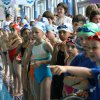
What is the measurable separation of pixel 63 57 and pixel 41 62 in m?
0.47

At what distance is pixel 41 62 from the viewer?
16.1 ft

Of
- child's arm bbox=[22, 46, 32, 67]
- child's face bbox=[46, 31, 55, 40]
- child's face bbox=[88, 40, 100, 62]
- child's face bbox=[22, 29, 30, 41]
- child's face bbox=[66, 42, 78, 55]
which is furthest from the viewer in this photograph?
child's face bbox=[22, 29, 30, 41]

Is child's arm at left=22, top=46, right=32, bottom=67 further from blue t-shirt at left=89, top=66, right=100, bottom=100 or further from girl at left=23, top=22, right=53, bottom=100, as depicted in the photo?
blue t-shirt at left=89, top=66, right=100, bottom=100

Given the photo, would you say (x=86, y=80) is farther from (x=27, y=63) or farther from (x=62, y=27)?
(x=27, y=63)

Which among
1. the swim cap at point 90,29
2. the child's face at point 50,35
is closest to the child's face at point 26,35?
the child's face at point 50,35

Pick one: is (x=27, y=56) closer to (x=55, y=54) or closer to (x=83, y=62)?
(x=55, y=54)

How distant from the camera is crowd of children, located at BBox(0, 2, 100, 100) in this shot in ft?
8.57

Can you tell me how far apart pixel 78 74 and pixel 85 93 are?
8.1 inches

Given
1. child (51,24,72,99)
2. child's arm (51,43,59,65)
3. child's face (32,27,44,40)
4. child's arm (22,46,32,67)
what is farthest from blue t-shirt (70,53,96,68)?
child's arm (22,46,32,67)

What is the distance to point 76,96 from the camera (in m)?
2.72

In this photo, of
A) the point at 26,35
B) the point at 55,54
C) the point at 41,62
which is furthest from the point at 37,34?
the point at 26,35

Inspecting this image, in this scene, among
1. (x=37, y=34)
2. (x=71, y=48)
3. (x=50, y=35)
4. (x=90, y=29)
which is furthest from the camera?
(x=50, y=35)

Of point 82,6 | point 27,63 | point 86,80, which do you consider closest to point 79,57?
point 86,80

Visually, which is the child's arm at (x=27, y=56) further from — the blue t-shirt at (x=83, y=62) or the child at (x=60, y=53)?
the blue t-shirt at (x=83, y=62)
